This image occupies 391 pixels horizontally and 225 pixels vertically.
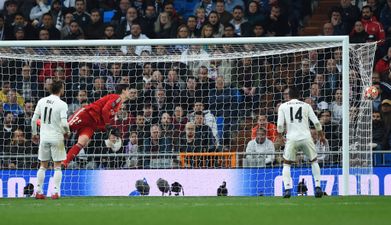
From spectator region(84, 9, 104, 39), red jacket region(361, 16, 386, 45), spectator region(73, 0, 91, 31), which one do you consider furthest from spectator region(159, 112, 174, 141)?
red jacket region(361, 16, 386, 45)

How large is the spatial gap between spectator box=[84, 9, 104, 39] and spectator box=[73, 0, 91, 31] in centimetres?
14

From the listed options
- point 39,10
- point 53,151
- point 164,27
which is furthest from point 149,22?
point 53,151

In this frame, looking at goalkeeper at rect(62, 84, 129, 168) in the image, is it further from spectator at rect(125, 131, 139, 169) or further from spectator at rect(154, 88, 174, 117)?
spectator at rect(154, 88, 174, 117)

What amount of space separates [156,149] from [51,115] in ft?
10.9

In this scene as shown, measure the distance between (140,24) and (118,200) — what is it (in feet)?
24.9

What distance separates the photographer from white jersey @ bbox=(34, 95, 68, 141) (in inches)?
719

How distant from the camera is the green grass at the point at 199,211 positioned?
13.3 meters

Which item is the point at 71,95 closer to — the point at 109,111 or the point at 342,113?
the point at 109,111

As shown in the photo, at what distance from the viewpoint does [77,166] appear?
840 inches

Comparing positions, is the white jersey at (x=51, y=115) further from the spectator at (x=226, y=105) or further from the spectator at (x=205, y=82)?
the spectator at (x=226, y=105)

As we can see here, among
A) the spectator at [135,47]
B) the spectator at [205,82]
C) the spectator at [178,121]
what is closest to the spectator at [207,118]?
the spectator at [178,121]

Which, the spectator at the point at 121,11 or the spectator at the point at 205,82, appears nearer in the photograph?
the spectator at the point at 205,82

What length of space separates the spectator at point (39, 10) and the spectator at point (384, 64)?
26.4ft

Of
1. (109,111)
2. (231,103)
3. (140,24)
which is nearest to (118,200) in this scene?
(109,111)
